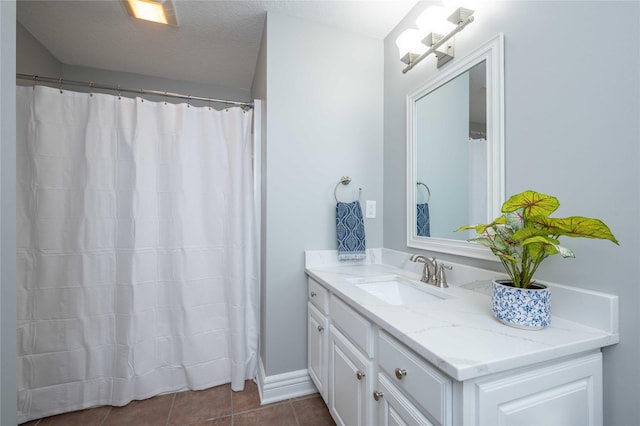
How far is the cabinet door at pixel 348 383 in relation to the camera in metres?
0.98

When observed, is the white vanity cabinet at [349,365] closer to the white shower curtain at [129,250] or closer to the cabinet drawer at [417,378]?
the cabinet drawer at [417,378]

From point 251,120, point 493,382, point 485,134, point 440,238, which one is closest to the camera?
point 493,382

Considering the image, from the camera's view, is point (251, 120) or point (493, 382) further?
point (251, 120)

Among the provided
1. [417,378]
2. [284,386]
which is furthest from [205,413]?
[417,378]

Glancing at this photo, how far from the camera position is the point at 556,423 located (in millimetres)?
696

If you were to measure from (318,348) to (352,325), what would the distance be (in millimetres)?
484

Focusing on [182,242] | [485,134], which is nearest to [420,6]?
[485,134]

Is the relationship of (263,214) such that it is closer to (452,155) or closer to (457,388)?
(452,155)

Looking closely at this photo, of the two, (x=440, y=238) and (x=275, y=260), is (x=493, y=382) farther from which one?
(x=275, y=260)

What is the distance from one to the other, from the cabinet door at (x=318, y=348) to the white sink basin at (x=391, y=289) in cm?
27

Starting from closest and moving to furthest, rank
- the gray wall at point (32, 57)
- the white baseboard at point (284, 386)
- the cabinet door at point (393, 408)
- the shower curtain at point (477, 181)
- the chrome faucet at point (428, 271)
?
the cabinet door at point (393, 408) → the shower curtain at point (477, 181) → the chrome faucet at point (428, 271) → the white baseboard at point (284, 386) → the gray wall at point (32, 57)

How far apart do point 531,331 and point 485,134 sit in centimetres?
76

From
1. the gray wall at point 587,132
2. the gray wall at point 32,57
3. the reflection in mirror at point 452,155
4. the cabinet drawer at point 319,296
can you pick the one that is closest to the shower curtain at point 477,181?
the reflection in mirror at point 452,155

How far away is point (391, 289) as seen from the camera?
140 cm
